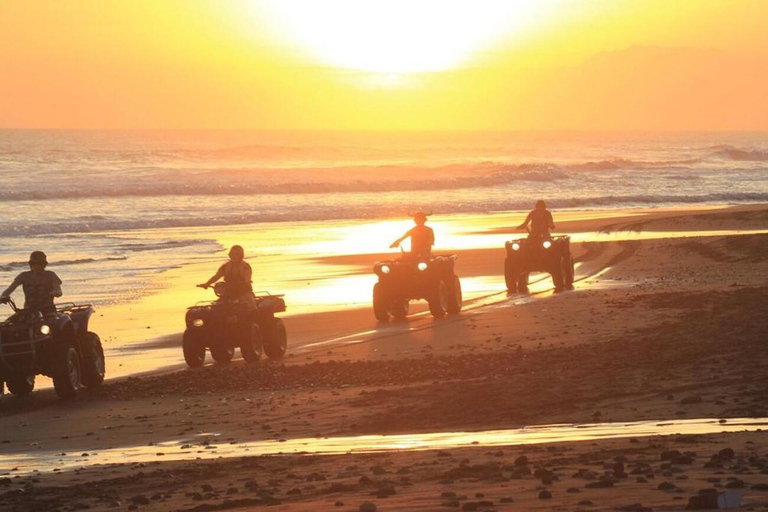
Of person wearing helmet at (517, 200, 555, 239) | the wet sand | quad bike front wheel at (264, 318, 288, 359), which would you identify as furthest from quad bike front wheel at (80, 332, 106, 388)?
person wearing helmet at (517, 200, 555, 239)

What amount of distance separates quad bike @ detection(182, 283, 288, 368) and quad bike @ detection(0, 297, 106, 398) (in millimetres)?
1605

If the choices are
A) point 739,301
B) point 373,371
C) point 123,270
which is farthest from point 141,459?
point 123,270

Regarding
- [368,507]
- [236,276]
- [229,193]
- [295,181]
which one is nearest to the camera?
[368,507]

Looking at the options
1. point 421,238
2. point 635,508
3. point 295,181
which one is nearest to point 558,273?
point 421,238

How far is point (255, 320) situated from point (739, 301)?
7.07m

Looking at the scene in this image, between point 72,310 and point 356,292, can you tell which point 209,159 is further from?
point 72,310

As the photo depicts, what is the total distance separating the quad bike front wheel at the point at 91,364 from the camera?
14414mm

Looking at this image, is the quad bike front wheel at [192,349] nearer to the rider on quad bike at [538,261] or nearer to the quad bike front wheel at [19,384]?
the quad bike front wheel at [19,384]

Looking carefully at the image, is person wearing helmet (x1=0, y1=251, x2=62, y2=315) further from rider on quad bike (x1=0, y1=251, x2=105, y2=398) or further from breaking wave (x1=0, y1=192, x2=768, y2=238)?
breaking wave (x1=0, y1=192, x2=768, y2=238)

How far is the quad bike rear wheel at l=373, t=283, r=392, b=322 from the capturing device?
19.6 m

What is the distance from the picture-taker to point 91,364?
14445mm

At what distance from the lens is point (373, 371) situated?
14.0 metres

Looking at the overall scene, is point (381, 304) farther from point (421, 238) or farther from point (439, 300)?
point (421, 238)

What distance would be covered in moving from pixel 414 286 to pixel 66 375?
707 centimetres
